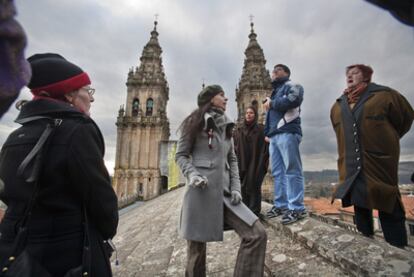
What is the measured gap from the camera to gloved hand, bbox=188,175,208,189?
164cm

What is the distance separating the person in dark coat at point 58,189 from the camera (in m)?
1.04

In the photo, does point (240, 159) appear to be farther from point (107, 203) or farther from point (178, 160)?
point (107, 203)

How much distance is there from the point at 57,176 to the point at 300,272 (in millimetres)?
1973

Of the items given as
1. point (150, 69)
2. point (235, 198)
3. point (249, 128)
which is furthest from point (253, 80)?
point (235, 198)

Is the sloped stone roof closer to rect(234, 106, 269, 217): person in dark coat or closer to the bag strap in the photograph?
rect(234, 106, 269, 217): person in dark coat

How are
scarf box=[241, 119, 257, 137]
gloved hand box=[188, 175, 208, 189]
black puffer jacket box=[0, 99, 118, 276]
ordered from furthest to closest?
scarf box=[241, 119, 257, 137] → gloved hand box=[188, 175, 208, 189] → black puffer jacket box=[0, 99, 118, 276]

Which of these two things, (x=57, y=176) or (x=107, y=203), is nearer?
(x=57, y=176)

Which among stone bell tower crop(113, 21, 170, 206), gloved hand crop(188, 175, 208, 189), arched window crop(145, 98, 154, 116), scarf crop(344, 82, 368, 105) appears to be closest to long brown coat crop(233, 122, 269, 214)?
scarf crop(344, 82, 368, 105)

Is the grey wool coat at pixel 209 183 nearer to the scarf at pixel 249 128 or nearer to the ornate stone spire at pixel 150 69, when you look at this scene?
the scarf at pixel 249 128

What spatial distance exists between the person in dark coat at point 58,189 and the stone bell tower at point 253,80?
108ft

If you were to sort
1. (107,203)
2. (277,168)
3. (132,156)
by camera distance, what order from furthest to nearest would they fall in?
(132,156)
(277,168)
(107,203)

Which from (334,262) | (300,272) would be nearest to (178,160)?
(300,272)

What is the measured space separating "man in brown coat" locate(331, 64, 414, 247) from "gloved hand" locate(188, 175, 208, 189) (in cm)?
135

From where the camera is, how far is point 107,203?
1193mm
